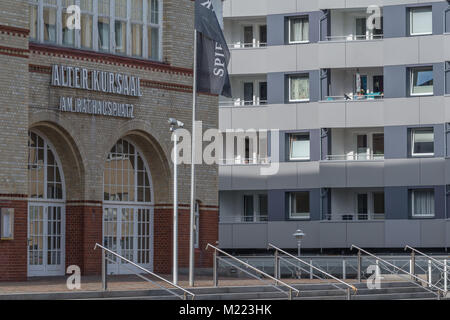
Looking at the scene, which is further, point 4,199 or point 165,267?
point 165,267

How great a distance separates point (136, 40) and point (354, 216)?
23.3m

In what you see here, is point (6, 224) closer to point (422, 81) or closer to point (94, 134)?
point (94, 134)

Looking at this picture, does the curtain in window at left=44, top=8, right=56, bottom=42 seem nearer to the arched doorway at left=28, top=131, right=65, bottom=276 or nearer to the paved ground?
the arched doorway at left=28, top=131, right=65, bottom=276

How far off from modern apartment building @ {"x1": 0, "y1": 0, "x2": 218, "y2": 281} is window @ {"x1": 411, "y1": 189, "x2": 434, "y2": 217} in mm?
18202

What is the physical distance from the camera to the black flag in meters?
35.0

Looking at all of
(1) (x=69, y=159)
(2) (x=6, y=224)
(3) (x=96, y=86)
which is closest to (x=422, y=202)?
(3) (x=96, y=86)

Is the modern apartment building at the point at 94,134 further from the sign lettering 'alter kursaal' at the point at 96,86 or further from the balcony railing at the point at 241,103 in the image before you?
the balcony railing at the point at 241,103

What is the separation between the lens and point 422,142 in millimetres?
58500

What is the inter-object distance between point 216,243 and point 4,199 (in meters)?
9.77

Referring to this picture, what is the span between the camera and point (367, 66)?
59.5 m

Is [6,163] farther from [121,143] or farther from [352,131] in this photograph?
[352,131]

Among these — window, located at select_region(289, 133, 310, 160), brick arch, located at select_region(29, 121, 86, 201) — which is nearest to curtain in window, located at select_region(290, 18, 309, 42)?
window, located at select_region(289, 133, 310, 160)

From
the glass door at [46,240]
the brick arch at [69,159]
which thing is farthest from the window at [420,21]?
the glass door at [46,240]
